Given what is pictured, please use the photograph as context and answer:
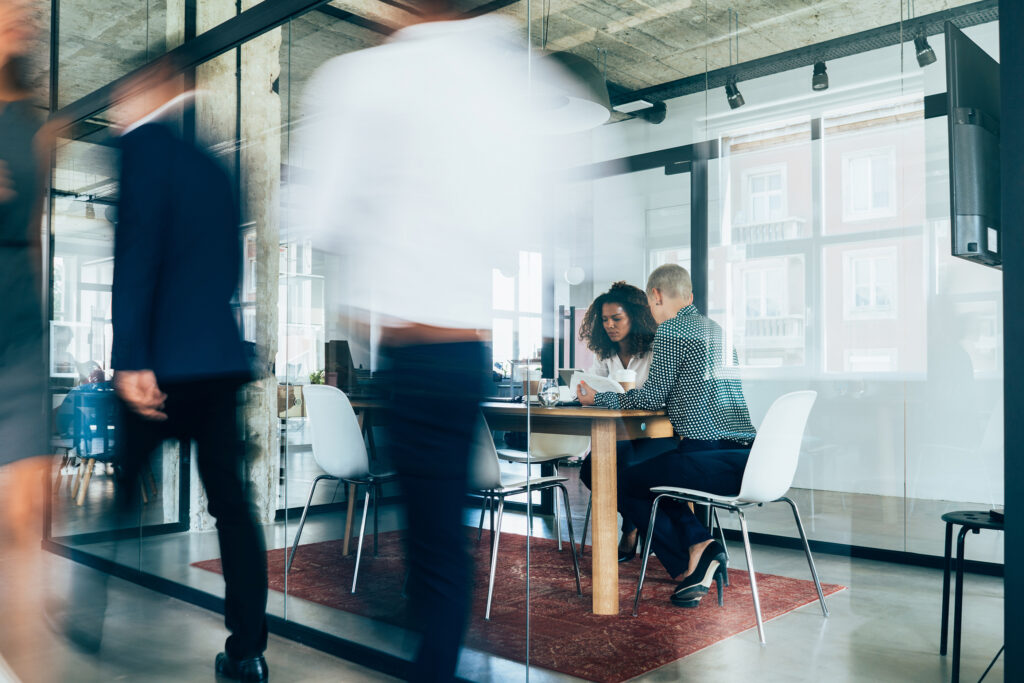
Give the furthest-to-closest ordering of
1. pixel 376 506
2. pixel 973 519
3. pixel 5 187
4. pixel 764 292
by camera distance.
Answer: pixel 376 506, pixel 764 292, pixel 973 519, pixel 5 187

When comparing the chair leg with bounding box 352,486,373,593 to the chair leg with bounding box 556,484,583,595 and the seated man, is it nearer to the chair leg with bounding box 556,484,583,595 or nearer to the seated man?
the chair leg with bounding box 556,484,583,595

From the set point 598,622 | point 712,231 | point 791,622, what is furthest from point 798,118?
point 598,622

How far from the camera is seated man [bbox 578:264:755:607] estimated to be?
2.13 meters

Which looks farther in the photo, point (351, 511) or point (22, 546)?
point (351, 511)

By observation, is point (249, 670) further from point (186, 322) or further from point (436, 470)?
point (436, 470)

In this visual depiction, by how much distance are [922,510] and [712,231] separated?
904mm

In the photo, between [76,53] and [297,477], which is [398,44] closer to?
[297,477]

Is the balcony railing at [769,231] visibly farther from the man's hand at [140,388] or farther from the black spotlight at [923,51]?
the man's hand at [140,388]

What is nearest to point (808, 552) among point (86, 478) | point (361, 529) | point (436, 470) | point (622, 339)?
point (622, 339)

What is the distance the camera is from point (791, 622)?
81.3 inches

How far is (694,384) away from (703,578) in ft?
1.87

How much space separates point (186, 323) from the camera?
2.20 meters

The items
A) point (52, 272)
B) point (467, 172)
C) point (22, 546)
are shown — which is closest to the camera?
point (467, 172)

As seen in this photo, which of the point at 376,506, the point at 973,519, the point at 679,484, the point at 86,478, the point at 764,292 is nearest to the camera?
the point at 973,519
